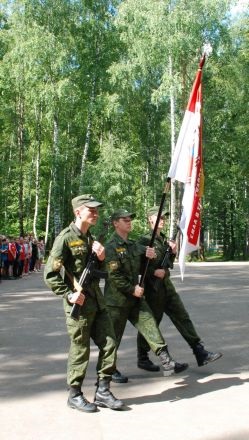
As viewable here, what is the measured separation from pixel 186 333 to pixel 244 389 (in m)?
1.02

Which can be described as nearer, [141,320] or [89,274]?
[89,274]

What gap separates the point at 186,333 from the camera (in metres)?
6.57

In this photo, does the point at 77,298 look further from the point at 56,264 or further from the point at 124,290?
the point at 124,290

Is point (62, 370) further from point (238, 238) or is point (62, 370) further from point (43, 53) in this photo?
point (238, 238)

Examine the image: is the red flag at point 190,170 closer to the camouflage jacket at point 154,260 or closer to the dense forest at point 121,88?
the camouflage jacket at point 154,260

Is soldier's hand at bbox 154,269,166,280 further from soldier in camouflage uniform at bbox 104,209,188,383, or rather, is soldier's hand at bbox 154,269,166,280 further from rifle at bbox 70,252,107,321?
rifle at bbox 70,252,107,321

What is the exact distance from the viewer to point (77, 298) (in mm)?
4980

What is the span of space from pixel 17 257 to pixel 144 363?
1546 centimetres

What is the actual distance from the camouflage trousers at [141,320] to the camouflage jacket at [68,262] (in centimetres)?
85

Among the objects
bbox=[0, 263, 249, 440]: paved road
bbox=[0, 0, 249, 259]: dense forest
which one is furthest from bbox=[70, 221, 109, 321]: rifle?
bbox=[0, 0, 249, 259]: dense forest

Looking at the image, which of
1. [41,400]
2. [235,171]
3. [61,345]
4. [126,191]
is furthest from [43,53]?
[41,400]

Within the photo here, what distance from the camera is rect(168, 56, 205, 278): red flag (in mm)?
6570

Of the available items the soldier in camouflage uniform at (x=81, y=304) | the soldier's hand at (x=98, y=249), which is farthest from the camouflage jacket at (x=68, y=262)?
the soldier's hand at (x=98, y=249)

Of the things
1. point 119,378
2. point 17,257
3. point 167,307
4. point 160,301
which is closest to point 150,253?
point 160,301
